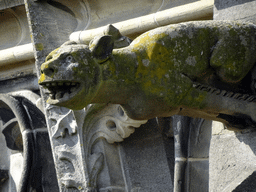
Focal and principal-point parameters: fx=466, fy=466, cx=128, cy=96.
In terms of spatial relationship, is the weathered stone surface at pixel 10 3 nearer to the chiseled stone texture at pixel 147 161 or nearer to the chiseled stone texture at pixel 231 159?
the chiseled stone texture at pixel 147 161

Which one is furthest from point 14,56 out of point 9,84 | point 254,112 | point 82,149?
point 254,112

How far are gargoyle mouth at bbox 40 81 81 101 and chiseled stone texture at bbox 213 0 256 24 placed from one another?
772mm

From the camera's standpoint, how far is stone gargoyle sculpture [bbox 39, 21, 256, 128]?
144 centimetres

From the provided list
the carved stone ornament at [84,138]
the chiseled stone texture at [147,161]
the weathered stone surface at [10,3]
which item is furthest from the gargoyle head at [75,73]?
the weathered stone surface at [10,3]

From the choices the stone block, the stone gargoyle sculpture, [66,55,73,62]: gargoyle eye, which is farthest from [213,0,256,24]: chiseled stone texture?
[66,55,73,62]: gargoyle eye

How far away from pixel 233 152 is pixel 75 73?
73 cm

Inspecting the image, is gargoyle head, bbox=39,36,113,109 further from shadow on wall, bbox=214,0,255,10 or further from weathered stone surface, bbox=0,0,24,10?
weathered stone surface, bbox=0,0,24,10

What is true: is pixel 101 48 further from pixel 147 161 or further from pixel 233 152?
pixel 147 161

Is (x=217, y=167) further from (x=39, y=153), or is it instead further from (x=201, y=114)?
(x=39, y=153)

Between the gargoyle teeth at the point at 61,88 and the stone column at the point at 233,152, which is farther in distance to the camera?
the stone column at the point at 233,152

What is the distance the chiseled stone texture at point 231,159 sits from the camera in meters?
1.70

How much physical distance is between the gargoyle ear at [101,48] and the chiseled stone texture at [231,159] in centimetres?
64

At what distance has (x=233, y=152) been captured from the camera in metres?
1.78

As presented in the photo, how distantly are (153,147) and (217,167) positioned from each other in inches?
28.2
